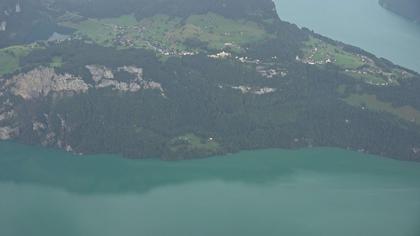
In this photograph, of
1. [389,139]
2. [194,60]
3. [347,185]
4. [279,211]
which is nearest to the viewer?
[279,211]

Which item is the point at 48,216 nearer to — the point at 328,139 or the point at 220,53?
the point at 328,139

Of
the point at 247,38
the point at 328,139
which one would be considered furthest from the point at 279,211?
the point at 247,38

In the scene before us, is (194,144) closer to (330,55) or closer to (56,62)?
(56,62)

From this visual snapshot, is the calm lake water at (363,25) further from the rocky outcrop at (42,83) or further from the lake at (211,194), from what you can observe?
the rocky outcrop at (42,83)

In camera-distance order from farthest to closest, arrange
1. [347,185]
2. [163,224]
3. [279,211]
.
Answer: [347,185]
[279,211]
[163,224]

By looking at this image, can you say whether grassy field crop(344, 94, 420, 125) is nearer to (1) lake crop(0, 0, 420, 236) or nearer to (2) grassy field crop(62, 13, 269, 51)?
(1) lake crop(0, 0, 420, 236)

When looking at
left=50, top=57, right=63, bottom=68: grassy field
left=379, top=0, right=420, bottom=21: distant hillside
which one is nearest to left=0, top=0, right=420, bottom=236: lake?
left=50, top=57, right=63, bottom=68: grassy field

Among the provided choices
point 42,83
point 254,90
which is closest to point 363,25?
point 254,90
